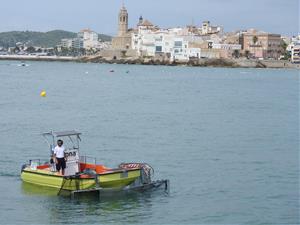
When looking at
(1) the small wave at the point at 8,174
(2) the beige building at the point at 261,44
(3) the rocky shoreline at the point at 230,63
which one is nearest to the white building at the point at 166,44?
(3) the rocky shoreline at the point at 230,63

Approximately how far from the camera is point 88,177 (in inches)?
693

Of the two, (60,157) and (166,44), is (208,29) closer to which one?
(166,44)

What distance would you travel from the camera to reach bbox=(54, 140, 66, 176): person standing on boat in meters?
17.9

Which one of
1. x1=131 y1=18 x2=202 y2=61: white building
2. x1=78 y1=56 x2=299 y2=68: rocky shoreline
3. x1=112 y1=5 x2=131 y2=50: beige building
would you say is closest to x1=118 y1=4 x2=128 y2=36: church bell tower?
x1=112 y1=5 x2=131 y2=50: beige building

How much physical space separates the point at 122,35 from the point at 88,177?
173004 millimetres

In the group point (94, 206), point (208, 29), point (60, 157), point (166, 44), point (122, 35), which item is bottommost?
point (94, 206)

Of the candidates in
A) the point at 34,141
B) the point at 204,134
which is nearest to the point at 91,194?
the point at 34,141

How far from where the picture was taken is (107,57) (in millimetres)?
183375

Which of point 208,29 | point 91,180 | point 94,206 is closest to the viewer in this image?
point 94,206

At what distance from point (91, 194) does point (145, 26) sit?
172473 mm

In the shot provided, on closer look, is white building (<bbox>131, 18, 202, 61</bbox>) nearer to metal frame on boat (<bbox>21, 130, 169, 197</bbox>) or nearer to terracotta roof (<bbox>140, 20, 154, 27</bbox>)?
terracotta roof (<bbox>140, 20, 154, 27</bbox>)

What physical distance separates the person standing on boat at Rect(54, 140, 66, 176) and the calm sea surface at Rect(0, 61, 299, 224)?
0.64 m

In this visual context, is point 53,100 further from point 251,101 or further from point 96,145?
point 96,145

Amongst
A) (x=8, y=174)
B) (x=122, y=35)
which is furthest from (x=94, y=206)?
(x=122, y=35)
